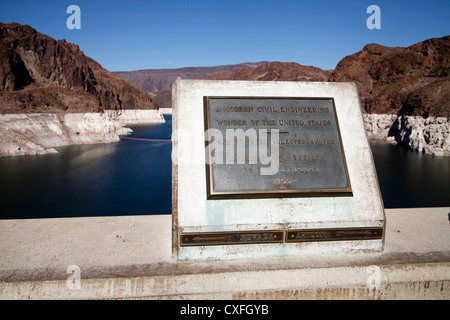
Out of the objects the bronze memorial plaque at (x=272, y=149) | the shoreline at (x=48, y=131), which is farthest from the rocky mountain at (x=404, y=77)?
the shoreline at (x=48, y=131)

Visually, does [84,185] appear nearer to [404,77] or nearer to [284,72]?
[404,77]

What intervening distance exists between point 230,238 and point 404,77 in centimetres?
5088

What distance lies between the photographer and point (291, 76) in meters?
118

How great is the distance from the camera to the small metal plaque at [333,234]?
3491 mm

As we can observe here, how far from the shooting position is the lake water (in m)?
11.8

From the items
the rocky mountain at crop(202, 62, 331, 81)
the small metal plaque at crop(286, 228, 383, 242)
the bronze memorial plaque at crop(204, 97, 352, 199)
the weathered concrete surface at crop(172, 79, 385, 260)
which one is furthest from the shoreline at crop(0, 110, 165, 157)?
the rocky mountain at crop(202, 62, 331, 81)

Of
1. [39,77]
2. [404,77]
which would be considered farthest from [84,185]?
[404,77]

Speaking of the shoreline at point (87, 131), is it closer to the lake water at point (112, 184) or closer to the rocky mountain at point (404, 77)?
the rocky mountain at point (404, 77)

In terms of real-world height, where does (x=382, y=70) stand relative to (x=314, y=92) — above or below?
above

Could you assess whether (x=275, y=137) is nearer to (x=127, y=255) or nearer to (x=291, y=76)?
(x=127, y=255)

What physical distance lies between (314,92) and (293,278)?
2.44 m

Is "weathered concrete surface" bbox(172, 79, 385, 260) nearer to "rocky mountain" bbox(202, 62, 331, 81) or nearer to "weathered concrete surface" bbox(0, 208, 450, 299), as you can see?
"weathered concrete surface" bbox(0, 208, 450, 299)

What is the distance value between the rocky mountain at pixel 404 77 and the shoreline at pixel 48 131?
33.3 meters

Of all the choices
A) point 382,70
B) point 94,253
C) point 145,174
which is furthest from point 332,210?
point 382,70
